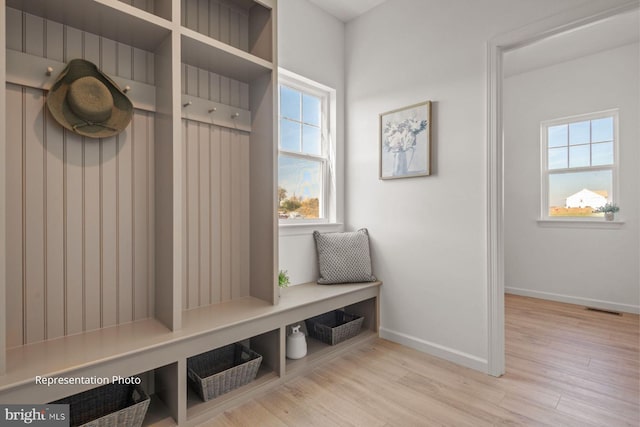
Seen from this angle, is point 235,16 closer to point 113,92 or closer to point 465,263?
point 113,92

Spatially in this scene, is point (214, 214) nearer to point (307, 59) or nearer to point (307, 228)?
point (307, 228)

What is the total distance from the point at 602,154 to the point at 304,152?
11.3ft

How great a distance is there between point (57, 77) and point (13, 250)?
0.83 metres

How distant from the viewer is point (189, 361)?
2.03m

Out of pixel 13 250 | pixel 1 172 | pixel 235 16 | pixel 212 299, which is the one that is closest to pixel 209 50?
pixel 235 16

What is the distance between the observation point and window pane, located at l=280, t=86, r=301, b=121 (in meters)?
2.77

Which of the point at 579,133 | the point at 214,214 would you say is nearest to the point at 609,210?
the point at 579,133

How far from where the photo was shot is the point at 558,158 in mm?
4145

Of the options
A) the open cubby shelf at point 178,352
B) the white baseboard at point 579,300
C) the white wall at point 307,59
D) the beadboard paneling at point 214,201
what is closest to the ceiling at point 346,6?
the white wall at point 307,59

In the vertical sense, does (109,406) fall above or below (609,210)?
below

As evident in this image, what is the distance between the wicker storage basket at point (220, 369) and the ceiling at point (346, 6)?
2.82 metres

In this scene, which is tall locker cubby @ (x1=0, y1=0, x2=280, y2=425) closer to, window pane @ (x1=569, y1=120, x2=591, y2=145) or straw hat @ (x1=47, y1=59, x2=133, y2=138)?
straw hat @ (x1=47, y1=59, x2=133, y2=138)

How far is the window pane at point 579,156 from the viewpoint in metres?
3.94

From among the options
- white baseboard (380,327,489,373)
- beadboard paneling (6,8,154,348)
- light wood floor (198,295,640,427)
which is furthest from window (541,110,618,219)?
beadboard paneling (6,8,154,348)
